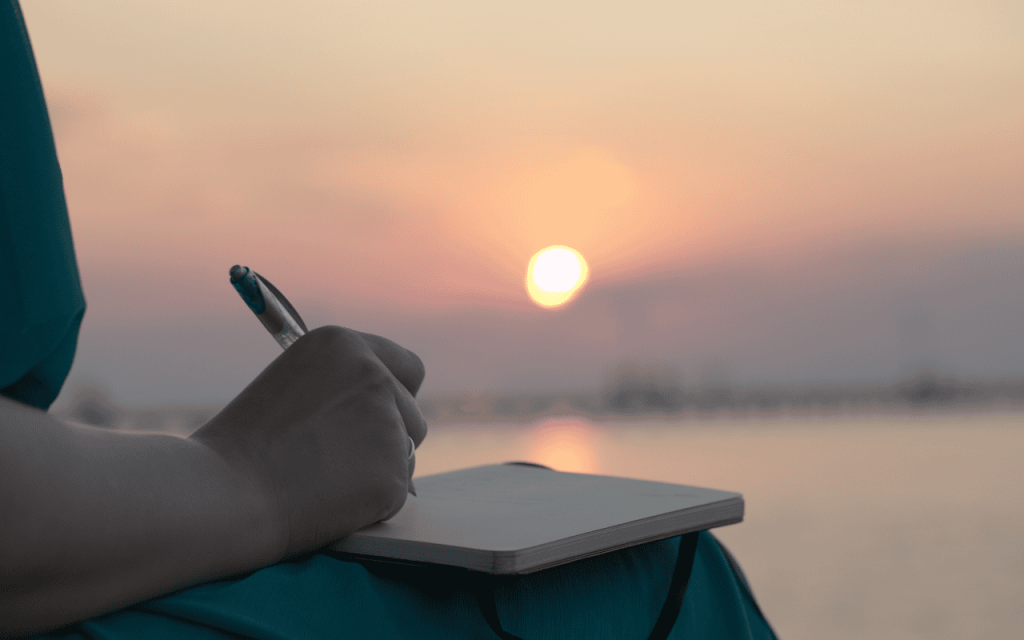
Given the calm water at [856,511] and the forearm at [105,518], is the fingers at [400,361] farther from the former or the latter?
the calm water at [856,511]

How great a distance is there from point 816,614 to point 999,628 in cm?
36

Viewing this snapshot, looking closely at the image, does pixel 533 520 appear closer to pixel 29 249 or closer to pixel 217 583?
pixel 217 583

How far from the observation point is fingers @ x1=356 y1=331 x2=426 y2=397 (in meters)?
0.47

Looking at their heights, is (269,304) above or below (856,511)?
above

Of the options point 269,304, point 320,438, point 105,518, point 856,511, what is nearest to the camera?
point 105,518

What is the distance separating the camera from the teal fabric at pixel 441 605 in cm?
32

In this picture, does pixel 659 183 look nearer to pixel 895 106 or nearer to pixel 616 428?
pixel 895 106

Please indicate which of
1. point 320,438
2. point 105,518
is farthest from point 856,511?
point 105,518

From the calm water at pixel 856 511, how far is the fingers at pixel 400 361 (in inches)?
53.7

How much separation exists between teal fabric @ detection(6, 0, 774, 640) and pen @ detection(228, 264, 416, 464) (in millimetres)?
115

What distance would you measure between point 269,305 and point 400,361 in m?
0.12

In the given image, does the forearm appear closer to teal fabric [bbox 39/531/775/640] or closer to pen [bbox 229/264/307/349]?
teal fabric [bbox 39/531/775/640]

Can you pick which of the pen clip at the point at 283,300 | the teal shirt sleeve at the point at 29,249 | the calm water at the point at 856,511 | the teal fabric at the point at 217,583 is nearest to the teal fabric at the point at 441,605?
the teal fabric at the point at 217,583

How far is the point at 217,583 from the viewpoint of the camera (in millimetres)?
345
